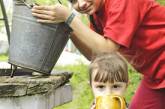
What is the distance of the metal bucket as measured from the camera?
11.7 feet

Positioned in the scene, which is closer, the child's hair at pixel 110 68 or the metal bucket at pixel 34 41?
the child's hair at pixel 110 68

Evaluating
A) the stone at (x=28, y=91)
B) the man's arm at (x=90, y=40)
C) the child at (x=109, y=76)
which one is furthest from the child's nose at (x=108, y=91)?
the stone at (x=28, y=91)

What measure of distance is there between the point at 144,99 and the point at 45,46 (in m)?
0.83

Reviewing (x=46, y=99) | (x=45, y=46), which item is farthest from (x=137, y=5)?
(x=46, y=99)

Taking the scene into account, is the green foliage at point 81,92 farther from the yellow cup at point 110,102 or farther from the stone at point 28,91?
the yellow cup at point 110,102

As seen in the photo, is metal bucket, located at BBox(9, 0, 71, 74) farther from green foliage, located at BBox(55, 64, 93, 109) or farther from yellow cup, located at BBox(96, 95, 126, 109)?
green foliage, located at BBox(55, 64, 93, 109)

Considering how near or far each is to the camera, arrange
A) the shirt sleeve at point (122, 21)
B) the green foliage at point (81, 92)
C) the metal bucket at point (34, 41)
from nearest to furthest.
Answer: the shirt sleeve at point (122, 21) → the metal bucket at point (34, 41) → the green foliage at point (81, 92)

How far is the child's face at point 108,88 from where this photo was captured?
3.20 meters

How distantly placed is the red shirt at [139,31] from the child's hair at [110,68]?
0.11 metres

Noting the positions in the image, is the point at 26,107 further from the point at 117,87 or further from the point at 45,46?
the point at 117,87

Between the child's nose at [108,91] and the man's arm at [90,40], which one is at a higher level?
the man's arm at [90,40]

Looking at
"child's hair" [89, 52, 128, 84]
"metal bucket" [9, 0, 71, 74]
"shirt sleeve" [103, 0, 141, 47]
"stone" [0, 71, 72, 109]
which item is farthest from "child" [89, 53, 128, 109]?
"stone" [0, 71, 72, 109]

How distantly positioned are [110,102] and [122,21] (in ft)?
1.67

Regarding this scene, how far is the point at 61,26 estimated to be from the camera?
140 inches
